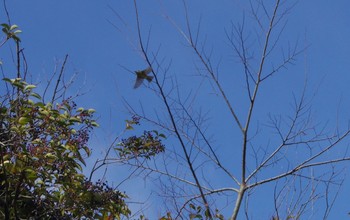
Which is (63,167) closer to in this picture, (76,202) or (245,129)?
(76,202)

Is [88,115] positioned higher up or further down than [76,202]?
higher up

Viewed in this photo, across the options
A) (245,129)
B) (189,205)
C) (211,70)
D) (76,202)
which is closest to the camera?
(245,129)

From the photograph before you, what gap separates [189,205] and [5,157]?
1.05m

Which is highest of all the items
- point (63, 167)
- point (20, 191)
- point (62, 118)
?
point (62, 118)

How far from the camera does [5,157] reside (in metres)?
3.56

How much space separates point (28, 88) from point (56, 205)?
28.0 inches

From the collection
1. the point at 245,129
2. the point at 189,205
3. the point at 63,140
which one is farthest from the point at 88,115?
the point at 245,129

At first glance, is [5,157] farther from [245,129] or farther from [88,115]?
[245,129]

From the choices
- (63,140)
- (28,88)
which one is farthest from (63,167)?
(28,88)

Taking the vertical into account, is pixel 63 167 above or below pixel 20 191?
above

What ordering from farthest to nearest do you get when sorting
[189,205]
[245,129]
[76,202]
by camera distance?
1. [76,202]
2. [189,205]
3. [245,129]

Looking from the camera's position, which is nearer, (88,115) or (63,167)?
(63,167)

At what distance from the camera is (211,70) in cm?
341

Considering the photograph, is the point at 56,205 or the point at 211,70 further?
the point at 56,205
